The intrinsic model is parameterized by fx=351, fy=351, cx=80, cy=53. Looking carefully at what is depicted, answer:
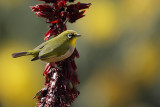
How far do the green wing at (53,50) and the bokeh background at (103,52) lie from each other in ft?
16.4

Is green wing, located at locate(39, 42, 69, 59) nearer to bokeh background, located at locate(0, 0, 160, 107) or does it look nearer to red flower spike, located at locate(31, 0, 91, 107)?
red flower spike, located at locate(31, 0, 91, 107)

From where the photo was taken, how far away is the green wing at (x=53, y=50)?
3.64 m

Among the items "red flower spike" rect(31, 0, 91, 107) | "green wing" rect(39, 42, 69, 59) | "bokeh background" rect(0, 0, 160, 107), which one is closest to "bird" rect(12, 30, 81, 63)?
"green wing" rect(39, 42, 69, 59)

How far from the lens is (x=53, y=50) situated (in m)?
3.75

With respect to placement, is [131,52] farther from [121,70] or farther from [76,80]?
[76,80]

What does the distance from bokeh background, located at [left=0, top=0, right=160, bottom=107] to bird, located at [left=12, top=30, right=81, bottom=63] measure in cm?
499

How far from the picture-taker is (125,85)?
9.73 m

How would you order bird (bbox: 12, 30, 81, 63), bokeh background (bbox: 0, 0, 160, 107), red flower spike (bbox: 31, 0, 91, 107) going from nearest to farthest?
red flower spike (bbox: 31, 0, 91, 107) < bird (bbox: 12, 30, 81, 63) < bokeh background (bbox: 0, 0, 160, 107)

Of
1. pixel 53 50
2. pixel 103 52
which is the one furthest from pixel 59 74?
pixel 103 52

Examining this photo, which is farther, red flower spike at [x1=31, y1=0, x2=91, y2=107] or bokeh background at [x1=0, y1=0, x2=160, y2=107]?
bokeh background at [x1=0, y1=0, x2=160, y2=107]

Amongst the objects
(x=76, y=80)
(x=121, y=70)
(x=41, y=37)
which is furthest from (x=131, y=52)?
(x=76, y=80)

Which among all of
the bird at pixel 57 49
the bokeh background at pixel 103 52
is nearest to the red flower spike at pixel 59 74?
the bird at pixel 57 49

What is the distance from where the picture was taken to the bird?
356 centimetres

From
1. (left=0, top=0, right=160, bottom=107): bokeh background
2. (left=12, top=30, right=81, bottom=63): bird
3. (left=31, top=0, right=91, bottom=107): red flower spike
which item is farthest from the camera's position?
(left=0, top=0, right=160, bottom=107): bokeh background
